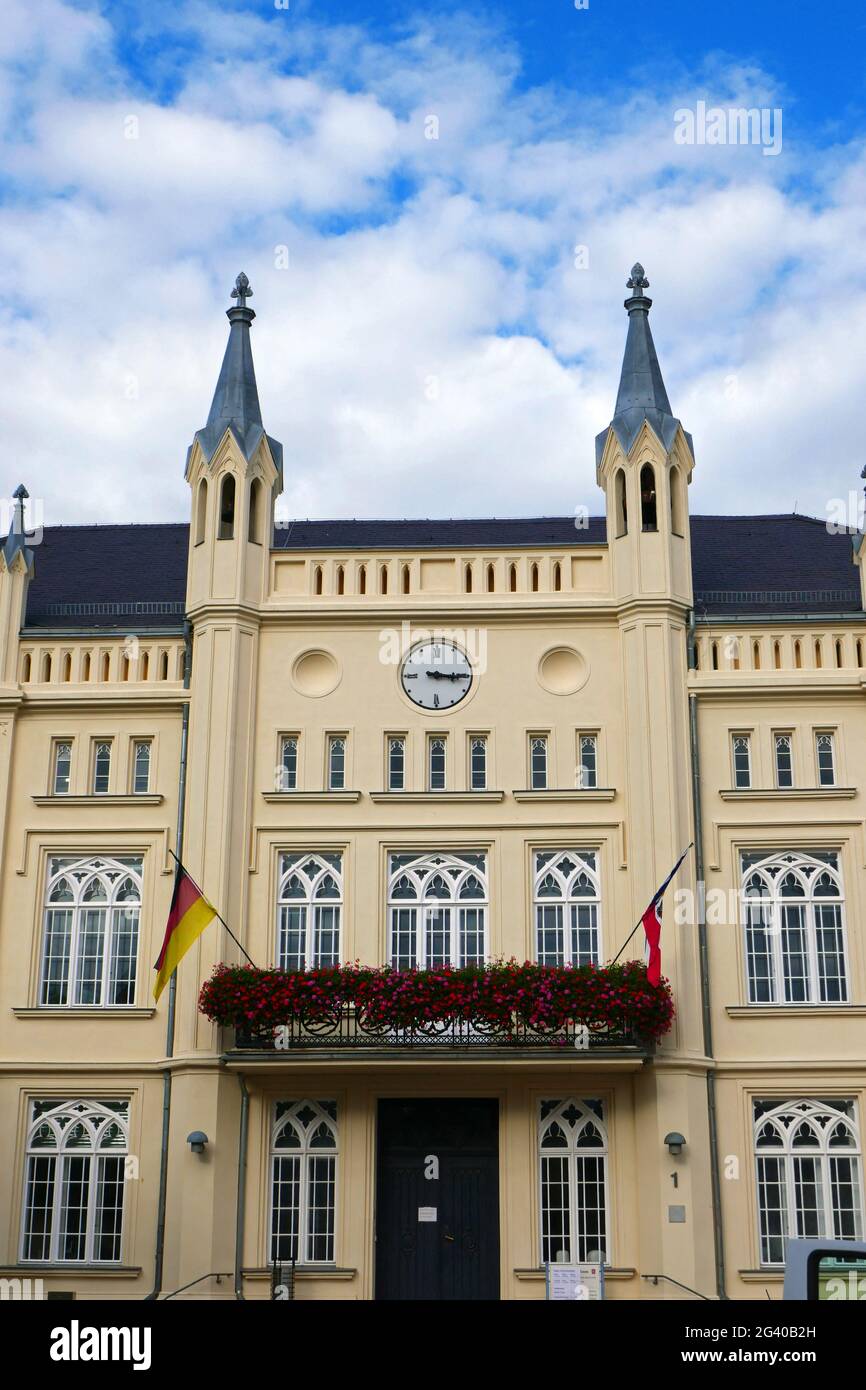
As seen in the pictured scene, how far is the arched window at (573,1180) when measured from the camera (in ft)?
82.7

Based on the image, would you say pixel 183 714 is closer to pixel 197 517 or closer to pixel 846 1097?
pixel 197 517

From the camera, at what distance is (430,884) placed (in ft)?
89.1

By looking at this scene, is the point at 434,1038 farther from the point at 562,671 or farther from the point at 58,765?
the point at 58,765

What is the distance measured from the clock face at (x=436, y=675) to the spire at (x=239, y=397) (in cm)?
444

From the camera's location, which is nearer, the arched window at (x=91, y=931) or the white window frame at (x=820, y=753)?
the arched window at (x=91, y=931)

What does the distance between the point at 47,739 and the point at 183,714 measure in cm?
243

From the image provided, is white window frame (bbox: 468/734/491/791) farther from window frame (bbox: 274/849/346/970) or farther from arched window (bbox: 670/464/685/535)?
arched window (bbox: 670/464/685/535)

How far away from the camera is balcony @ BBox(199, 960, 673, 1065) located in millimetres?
24969

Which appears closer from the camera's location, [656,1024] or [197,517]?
[656,1024]

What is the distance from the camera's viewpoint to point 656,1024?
2498 centimetres

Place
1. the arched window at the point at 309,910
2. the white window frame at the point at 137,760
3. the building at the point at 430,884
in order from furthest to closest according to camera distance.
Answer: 1. the white window frame at the point at 137,760
2. the arched window at the point at 309,910
3. the building at the point at 430,884

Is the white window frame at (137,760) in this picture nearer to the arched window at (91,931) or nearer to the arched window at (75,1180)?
the arched window at (91,931)

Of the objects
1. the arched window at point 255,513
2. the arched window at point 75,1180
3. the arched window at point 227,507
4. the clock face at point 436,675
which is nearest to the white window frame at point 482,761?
the clock face at point 436,675
